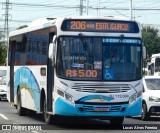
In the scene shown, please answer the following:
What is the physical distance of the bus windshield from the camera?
1741 cm

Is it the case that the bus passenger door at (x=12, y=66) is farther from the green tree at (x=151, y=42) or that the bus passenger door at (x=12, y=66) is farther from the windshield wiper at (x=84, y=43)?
the green tree at (x=151, y=42)

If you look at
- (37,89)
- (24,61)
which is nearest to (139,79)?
(37,89)

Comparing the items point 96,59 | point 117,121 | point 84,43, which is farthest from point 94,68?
point 117,121

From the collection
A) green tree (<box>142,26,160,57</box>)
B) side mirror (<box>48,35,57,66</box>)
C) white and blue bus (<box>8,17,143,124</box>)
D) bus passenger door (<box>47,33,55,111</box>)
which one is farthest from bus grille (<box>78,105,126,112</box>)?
green tree (<box>142,26,160,57</box>)

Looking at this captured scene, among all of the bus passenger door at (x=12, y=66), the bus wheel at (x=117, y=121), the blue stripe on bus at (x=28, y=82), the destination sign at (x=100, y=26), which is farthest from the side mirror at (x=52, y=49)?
the bus passenger door at (x=12, y=66)

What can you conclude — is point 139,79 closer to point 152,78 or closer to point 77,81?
point 77,81

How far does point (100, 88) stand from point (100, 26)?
1853 millimetres

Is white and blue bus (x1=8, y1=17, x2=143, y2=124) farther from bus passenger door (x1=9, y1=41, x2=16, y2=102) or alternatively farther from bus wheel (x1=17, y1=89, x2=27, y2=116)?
bus passenger door (x1=9, y1=41, x2=16, y2=102)

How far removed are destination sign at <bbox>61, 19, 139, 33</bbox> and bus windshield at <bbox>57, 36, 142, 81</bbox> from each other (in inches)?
11.6

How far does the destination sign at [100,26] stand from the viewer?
698 inches

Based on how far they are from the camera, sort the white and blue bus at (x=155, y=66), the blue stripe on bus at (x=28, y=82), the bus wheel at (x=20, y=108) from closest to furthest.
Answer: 1. the blue stripe on bus at (x=28, y=82)
2. the bus wheel at (x=20, y=108)
3. the white and blue bus at (x=155, y=66)

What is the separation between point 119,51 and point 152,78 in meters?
6.35

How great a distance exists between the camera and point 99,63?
17531 mm

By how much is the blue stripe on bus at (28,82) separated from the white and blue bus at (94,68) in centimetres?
148
